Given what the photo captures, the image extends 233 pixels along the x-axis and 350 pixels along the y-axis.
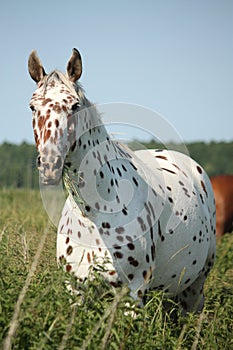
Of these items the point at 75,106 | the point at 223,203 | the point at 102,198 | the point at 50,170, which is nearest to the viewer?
the point at 50,170

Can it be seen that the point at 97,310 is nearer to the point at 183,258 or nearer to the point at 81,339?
the point at 81,339

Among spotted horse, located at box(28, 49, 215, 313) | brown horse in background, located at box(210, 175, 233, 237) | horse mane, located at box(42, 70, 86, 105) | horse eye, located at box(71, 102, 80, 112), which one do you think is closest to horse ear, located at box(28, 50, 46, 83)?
spotted horse, located at box(28, 49, 215, 313)

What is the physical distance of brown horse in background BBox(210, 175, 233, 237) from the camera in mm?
10766

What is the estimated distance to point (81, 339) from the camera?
3039 millimetres

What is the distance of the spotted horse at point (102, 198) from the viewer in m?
3.50

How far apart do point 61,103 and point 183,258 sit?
5.82 feet

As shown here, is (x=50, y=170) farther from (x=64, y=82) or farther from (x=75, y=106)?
(x=64, y=82)

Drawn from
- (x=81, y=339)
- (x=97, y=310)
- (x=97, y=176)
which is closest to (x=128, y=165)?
(x=97, y=176)

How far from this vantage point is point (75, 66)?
12.4ft

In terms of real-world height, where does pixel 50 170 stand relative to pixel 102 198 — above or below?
above

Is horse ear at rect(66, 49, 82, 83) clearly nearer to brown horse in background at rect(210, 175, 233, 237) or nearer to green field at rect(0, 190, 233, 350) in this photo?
green field at rect(0, 190, 233, 350)

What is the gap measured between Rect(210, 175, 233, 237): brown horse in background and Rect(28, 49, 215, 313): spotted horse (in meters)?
6.16

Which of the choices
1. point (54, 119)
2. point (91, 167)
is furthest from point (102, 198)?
point (54, 119)

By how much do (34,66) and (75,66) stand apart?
0.26m
